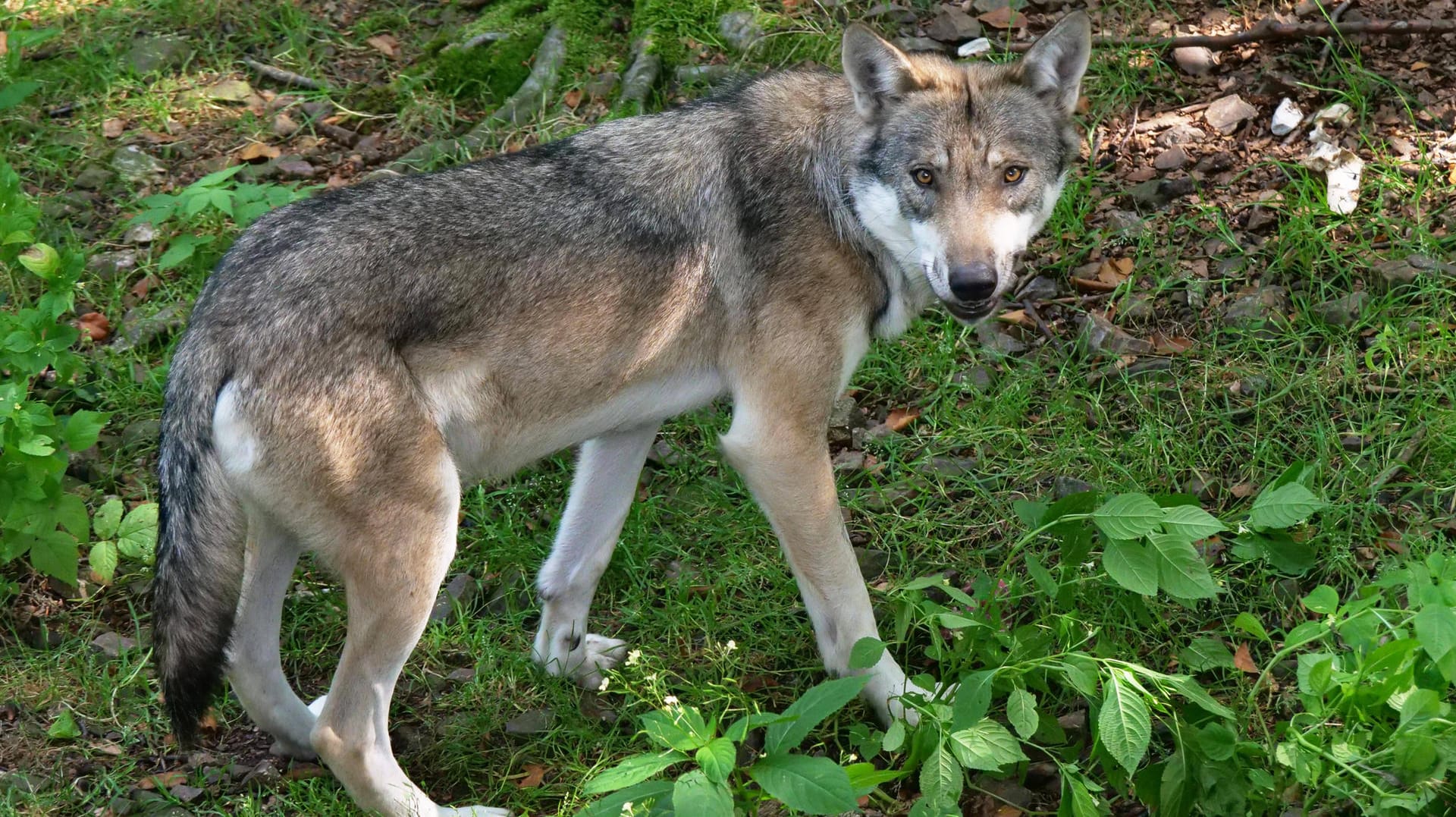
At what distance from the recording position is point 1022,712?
129 inches

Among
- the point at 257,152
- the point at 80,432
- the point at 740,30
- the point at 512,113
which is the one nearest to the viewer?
the point at 80,432

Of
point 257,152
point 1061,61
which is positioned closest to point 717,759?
point 1061,61

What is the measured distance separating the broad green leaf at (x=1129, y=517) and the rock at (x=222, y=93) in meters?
5.32

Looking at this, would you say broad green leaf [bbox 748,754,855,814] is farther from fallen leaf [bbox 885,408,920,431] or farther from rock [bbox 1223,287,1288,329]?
rock [bbox 1223,287,1288,329]

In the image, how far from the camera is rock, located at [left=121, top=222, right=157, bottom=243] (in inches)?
245

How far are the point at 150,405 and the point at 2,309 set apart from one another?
825mm

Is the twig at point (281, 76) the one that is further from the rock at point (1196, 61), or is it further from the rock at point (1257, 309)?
the rock at point (1257, 309)

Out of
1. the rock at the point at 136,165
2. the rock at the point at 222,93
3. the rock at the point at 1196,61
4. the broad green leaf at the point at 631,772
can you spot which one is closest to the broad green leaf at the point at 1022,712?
the broad green leaf at the point at 631,772

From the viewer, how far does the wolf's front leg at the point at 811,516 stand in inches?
156

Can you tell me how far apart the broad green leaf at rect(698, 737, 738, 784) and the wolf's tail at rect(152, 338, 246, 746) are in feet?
4.85

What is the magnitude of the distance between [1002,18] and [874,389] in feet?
7.06

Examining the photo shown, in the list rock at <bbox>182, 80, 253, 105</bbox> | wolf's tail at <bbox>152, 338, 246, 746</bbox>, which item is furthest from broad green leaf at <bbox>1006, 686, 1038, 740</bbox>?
rock at <bbox>182, 80, 253, 105</bbox>

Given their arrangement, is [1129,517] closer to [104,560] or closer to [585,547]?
[585,547]

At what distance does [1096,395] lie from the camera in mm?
5000
